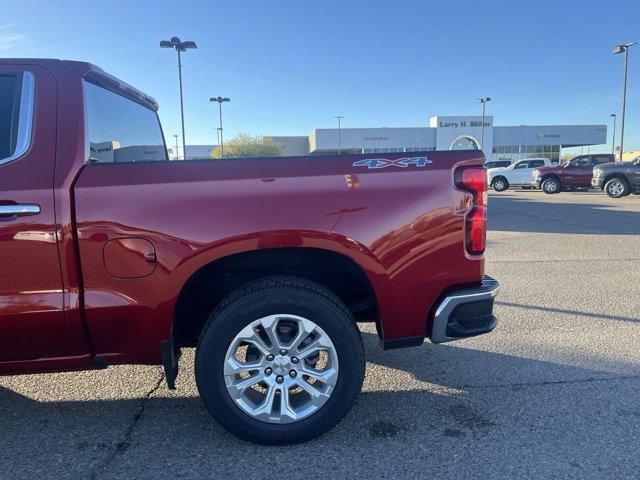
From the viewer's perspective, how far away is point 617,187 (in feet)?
64.7

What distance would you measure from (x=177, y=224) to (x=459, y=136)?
57831 millimetres

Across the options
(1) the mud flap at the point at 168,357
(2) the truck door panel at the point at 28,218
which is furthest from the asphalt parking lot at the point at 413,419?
(2) the truck door panel at the point at 28,218

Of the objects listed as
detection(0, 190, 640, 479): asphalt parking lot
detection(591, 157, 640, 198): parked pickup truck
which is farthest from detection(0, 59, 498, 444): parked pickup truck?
detection(591, 157, 640, 198): parked pickup truck

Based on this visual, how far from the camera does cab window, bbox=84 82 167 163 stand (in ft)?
8.76

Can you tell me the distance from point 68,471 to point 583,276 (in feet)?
20.6

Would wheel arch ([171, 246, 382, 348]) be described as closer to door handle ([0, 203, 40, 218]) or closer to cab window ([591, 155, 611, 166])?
door handle ([0, 203, 40, 218])

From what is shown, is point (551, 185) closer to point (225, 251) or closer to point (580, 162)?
point (580, 162)

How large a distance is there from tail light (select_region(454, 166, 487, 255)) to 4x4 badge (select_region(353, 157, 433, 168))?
0.67 feet

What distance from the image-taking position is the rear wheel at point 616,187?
768 inches

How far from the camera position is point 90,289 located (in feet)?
8.09

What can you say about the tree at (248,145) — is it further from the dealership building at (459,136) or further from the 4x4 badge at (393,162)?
the 4x4 badge at (393,162)

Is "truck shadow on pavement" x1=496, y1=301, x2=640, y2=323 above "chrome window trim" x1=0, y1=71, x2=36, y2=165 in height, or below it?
below

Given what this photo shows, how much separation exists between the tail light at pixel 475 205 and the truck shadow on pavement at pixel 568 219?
29.8 feet

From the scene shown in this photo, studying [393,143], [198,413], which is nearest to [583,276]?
[198,413]
